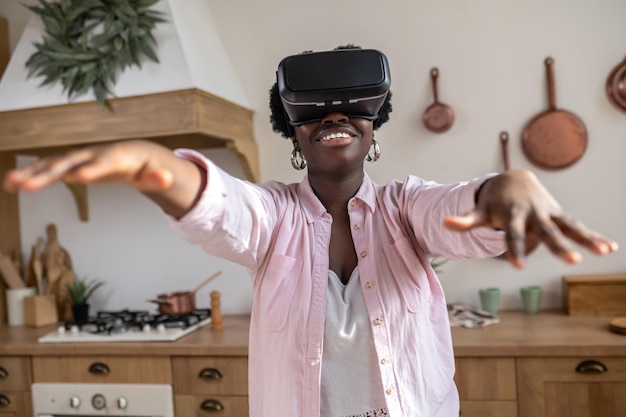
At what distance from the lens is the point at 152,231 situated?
2344mm

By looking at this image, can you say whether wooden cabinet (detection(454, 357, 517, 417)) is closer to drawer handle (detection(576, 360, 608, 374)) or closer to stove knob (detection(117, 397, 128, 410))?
drawer handle (detection(576, 360, 608, 374))

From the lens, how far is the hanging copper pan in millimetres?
1923

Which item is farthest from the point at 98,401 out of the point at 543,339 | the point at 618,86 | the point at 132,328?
the point at 618,86

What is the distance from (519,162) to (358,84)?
1.30 meters

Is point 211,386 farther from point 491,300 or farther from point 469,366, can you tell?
point 491,300

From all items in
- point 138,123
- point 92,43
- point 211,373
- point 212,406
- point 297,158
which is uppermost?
point 92,43

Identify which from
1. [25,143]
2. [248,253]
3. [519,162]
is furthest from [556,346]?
[25,143]

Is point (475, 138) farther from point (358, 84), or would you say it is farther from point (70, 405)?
point (70, 405)

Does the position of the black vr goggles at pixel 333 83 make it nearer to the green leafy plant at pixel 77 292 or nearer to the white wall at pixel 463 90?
the white wall at pixel 463 90

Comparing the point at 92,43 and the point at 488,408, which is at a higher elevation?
the point at 92,43

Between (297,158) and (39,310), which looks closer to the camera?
(297,158)

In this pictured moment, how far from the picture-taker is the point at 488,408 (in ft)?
5.30

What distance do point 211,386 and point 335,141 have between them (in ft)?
3.82

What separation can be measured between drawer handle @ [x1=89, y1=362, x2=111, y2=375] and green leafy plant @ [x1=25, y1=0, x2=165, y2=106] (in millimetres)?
865
